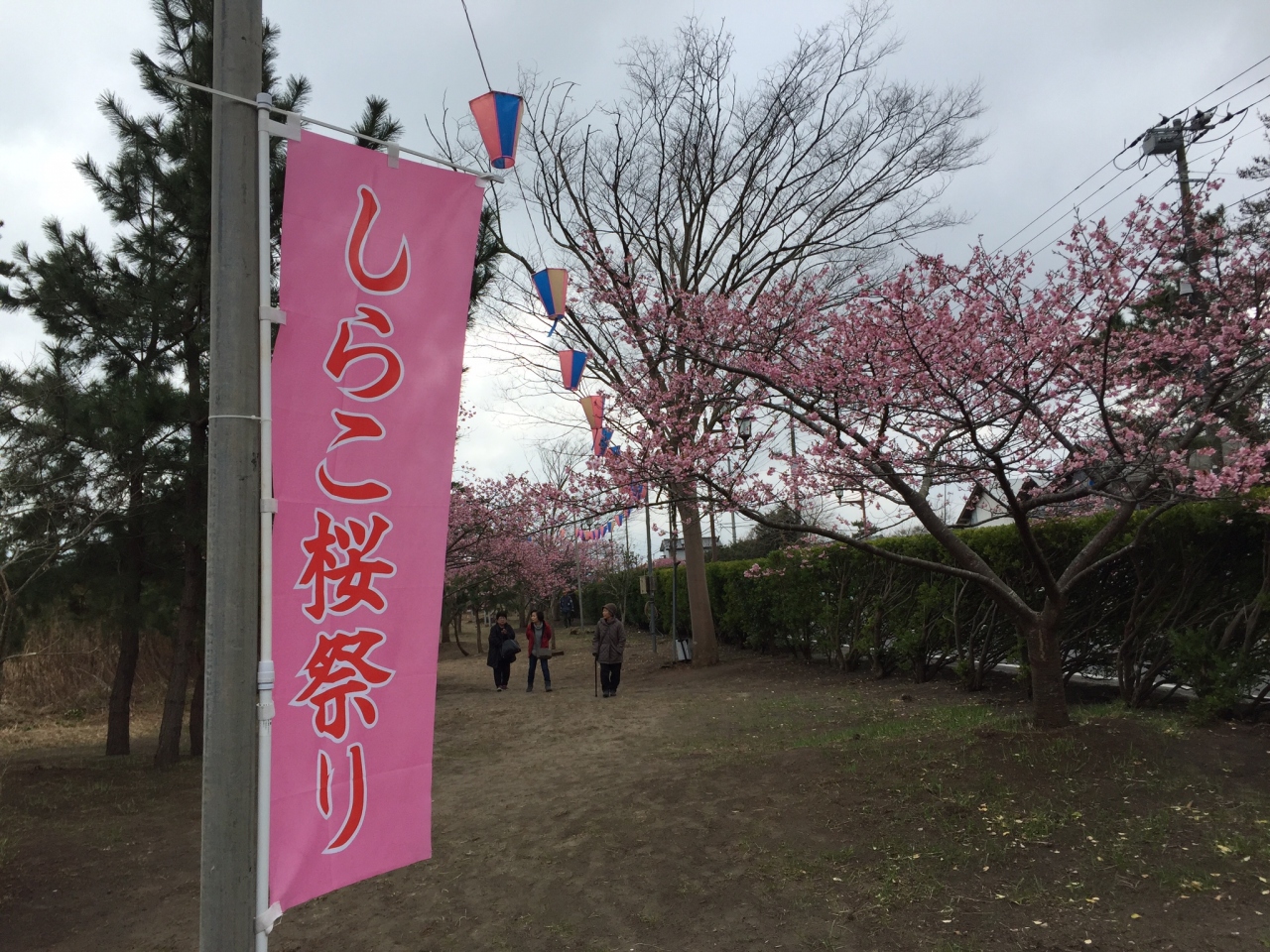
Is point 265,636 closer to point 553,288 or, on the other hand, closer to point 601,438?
point 553,288

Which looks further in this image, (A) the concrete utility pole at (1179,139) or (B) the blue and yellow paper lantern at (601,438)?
(B) the blue and yellow paper lantern at (601,438)

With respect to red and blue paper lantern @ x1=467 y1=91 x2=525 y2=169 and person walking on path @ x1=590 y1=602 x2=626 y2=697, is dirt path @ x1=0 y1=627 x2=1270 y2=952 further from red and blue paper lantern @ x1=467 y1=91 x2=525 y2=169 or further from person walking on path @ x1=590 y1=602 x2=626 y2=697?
person walking on path @ x1=590 y1=602 x2=626 y2=697

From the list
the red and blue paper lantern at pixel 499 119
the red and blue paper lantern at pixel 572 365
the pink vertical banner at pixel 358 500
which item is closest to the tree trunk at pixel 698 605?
the red and blue paper lantern at pixel 572 365

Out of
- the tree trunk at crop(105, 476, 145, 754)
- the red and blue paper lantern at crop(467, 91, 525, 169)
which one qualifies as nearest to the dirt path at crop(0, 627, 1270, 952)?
the tree trunk at crop(105, 476, 145, 754)

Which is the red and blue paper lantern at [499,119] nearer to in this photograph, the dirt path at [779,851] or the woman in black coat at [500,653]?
the dirt path at [779,851]

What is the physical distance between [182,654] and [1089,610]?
864 cm

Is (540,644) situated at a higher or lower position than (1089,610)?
lower

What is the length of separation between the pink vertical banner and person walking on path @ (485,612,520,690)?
39.2ft

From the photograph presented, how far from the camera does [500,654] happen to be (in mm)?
14820

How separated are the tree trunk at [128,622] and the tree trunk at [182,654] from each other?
Result: 42 centimetres

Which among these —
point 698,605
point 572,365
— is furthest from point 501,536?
point 572,365

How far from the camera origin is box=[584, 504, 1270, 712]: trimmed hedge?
6.27 metres

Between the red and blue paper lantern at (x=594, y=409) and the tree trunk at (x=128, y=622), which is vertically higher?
the red and blue paper lantern at (x=594, y=409)

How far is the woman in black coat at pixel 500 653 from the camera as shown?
48.7 feet
